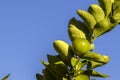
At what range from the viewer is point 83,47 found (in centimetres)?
211

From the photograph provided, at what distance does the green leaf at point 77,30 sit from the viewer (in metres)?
2.33

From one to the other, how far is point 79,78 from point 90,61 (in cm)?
25

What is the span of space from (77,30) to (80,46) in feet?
1.07

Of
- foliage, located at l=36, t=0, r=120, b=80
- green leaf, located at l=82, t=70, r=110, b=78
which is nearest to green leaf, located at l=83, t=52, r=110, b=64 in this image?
foliage, located at l=36, t=0, r=120, b=80

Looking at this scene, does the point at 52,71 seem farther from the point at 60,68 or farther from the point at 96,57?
the point at 96,57

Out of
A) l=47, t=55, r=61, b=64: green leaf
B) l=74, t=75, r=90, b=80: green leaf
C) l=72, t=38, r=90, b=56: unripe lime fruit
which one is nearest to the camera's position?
→ l=72, t=38, r=90, b=56: unripe lime fruit

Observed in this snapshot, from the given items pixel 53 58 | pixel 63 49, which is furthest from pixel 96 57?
pixel 53 58

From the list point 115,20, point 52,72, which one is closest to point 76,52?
point 52,72

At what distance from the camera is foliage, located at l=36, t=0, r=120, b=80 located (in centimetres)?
220

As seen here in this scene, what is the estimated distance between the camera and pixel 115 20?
7.83 feet

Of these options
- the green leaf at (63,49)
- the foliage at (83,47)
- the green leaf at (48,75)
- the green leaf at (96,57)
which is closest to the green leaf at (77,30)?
the foliage at (83,47)

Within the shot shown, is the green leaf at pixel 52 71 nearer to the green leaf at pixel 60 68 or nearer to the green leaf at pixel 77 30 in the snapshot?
the green leaf at pixel 60 68

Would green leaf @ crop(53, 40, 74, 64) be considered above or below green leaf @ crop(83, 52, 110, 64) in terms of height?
above

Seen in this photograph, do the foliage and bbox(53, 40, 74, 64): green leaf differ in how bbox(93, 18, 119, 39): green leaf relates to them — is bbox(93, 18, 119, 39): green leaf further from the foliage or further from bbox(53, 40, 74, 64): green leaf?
bbox(53, 40, 74, 64): green leaf
